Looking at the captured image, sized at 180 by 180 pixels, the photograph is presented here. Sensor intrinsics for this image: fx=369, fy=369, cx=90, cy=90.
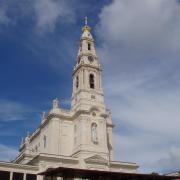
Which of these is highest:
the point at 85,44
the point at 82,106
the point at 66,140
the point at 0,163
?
the point at 85,44

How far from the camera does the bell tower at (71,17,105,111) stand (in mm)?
66250

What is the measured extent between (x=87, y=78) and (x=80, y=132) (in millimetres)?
11098

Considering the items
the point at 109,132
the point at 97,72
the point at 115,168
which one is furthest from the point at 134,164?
the point at 97,72

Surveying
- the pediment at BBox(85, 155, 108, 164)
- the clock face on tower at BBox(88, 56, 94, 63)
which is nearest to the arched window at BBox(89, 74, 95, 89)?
the clock face on tower at BBox(88, 56, 94, 63)

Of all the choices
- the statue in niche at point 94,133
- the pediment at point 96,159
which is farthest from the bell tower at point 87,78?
the pediment at point 96,159

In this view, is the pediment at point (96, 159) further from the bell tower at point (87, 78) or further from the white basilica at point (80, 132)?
the bell tower at point (87, 78)

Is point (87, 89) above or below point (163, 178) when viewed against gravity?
above

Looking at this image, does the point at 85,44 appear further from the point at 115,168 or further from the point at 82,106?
the point at 115,168

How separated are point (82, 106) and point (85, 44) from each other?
14618mm

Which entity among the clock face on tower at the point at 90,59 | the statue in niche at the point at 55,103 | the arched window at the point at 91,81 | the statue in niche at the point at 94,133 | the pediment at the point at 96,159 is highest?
the clock face on tower at the point at 90,59

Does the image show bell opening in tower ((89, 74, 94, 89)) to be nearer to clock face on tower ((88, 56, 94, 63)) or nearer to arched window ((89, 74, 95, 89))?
arched window ((89, 74, 95, 89))

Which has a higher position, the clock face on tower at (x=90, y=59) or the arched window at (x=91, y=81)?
the clock face on tower at (x=90, y=59)

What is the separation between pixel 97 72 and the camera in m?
70.2

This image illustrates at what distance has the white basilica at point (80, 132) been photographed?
58.8m
